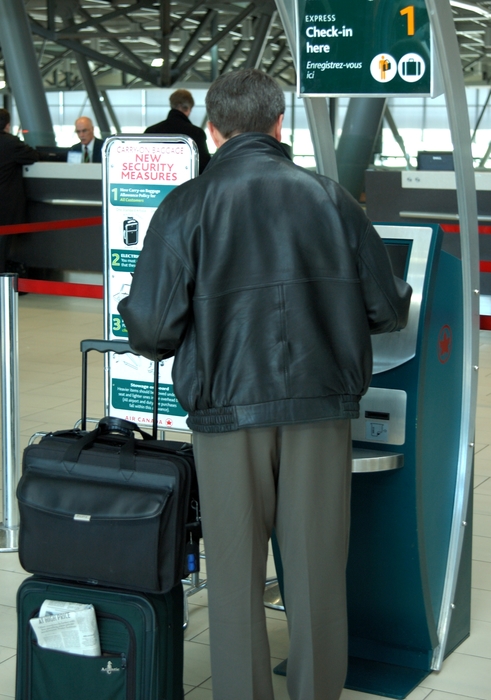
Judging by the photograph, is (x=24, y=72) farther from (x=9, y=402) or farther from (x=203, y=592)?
(x=203, y=592)

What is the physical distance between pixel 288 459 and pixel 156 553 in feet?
1.06

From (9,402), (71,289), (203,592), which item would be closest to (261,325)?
(203,592)

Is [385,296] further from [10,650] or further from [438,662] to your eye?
[10,650]

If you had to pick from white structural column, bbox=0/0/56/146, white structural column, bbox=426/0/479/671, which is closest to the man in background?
white structural column, bbox=0/0/56/146

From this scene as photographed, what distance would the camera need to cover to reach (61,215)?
9.48 metres

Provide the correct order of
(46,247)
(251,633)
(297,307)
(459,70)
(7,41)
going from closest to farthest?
(297,307)
(251,633)
(459,70)
(46,247)
(7,41)

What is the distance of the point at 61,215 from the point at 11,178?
66cm

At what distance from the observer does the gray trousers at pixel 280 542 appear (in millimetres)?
1894

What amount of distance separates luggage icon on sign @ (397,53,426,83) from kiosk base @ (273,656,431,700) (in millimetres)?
1498

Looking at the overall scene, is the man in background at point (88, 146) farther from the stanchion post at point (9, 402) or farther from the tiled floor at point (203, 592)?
the stanchion post at point (9, 402)

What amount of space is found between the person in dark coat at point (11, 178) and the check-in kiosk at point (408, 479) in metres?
6.76

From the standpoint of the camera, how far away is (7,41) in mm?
11391

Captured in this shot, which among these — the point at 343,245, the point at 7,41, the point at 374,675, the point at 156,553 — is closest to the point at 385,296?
the point at 343,245

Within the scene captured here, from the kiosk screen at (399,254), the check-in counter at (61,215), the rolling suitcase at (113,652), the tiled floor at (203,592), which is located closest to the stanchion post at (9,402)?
the tiled floor at (203,592)
